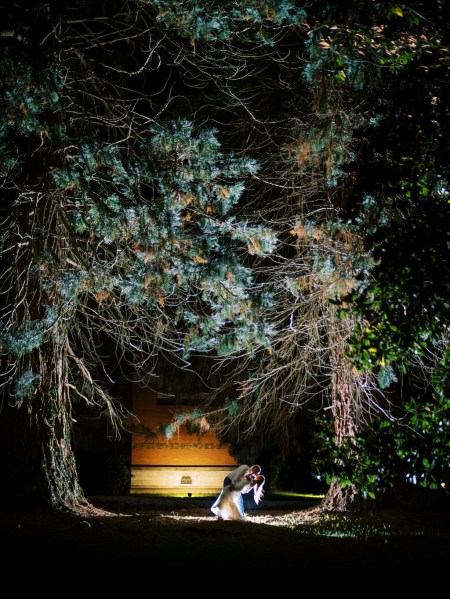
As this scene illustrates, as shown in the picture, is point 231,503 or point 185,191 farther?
point 231,503

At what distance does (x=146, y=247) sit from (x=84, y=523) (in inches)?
158

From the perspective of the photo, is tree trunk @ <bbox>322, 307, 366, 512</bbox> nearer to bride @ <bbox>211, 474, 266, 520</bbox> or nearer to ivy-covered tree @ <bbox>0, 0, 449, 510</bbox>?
ivy-covered tree @ <bbox>0, 0, 449, 510</bbox>

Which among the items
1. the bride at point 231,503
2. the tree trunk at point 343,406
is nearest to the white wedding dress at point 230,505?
the bride at point 231,503

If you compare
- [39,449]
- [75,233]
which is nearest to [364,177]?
[75,233]

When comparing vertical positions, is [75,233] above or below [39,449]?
above

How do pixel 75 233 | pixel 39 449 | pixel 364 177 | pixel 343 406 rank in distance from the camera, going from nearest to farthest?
pixel 364 177
pixel 75 233
pixel 39 449
pixel 343 406

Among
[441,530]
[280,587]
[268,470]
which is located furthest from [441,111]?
[268,470]

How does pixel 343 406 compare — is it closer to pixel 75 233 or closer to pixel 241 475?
pixel 241 475

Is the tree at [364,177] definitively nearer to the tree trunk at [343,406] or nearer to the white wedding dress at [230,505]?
the tree trunk at [343,406]

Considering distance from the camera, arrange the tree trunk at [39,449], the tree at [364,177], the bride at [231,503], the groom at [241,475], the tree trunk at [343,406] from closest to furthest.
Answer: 1. the tree at [364,177]
2. the tree trunk at [39,449]
3. the bride at [231,503]
4. the groom at [241,475]
5. the tree trunk at [343,406]

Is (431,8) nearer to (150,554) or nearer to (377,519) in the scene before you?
(150,554)

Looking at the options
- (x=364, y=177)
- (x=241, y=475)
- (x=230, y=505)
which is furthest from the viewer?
(x=241, y=475)

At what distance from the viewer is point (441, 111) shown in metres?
6.75

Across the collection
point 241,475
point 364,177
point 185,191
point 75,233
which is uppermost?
point 185,191
